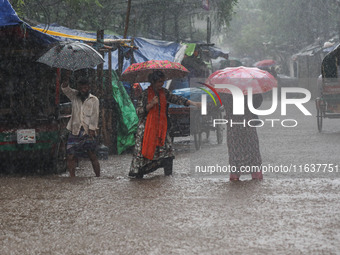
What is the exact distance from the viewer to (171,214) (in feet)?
18.8

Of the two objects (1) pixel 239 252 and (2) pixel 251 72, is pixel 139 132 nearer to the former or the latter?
(2) pixel 251 72

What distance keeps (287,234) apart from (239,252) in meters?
0.68

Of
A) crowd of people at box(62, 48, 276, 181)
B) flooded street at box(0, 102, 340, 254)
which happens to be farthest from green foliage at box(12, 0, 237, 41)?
flooded street at box(0, 102, 340, 254)

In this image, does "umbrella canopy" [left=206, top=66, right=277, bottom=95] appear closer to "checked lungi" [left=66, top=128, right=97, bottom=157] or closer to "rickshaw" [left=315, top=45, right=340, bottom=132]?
"checked lungi" [left=66, top=128, right=97, bottom=157]

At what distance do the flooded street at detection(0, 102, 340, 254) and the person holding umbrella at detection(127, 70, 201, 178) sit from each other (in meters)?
0.27

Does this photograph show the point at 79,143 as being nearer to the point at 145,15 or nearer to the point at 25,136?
the point at 25,136

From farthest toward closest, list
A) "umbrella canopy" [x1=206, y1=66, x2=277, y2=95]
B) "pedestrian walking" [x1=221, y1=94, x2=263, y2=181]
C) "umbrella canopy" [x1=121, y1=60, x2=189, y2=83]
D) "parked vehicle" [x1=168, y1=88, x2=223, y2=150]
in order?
"parked vehicle" [x1=168, y1=88, x2=223, y2=150]
"umbrella canopy" [x1=121, y1=60, x2=189, y2=83]
"pedestrian walking" [x1=221, y1=94, x2=263, y2=181]
"umbrella canopy" [x1=206, y1=66, x2=277, y2=95]

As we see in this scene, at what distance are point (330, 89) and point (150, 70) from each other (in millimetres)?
8187

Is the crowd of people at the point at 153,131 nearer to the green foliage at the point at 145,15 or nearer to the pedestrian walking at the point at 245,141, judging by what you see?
the pedestrian walking at the point at 245,141

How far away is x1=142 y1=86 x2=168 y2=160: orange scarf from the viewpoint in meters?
7.96

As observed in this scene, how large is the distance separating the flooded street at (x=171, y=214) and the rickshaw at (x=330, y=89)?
6362mm

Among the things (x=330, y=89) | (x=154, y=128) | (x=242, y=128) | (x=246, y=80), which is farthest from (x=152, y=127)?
(x=330, y=89)

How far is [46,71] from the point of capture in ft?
32.2

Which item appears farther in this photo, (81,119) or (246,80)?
(81,119)
